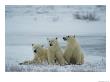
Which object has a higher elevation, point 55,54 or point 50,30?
point 50,30

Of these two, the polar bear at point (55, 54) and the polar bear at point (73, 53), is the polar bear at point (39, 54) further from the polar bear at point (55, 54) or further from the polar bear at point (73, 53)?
the polar bear at point (73, 53)

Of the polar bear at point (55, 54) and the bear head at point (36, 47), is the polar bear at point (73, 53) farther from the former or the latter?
the bear head at point (36, 47)

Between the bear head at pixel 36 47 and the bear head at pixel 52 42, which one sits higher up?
the bear head at pixel 52 42

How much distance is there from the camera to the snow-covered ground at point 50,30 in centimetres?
226

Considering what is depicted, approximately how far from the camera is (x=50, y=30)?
227 cm

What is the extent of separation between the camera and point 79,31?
227 cm

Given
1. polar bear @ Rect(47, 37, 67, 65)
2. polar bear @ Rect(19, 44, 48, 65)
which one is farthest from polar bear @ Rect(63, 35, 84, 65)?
polar bear @ Rect(19, 44, 48, 65)

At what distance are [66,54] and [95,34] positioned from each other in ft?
0.88

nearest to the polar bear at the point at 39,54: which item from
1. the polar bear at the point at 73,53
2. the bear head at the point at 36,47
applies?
Result: the bear head at the point at 36,47

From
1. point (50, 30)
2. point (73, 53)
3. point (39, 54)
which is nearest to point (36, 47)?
point (39, 54)

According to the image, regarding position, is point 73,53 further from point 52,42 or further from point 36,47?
point 36,47
